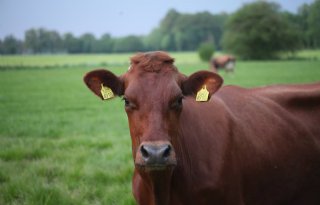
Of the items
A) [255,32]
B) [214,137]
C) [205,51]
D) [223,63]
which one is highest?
[255,32]

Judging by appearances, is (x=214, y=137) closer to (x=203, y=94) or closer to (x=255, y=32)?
(x=203, y=94)

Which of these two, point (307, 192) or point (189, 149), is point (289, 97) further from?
point (189, 149)

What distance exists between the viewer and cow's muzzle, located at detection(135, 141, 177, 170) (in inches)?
112

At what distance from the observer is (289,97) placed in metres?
4.75

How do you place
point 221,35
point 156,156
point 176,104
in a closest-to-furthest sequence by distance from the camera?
point 156,156 → point 176,104 → point 221,35

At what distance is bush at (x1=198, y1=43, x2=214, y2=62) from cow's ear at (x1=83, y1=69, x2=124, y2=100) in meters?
59.6

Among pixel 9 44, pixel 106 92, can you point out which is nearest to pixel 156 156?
pixel 106 92

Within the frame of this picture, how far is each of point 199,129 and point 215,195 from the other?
0.68 m

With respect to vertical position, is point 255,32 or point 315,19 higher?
point 255,32

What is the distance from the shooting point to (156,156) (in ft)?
9.34

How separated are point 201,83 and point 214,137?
58 centimetres

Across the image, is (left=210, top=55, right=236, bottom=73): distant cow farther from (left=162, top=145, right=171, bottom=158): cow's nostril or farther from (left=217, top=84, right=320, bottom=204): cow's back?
(left=162, top=145, right=171, bottom=158): cow's nostril

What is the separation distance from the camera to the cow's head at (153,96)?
9.57 ft

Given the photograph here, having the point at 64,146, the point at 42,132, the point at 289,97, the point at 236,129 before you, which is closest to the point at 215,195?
the point at 236,129
